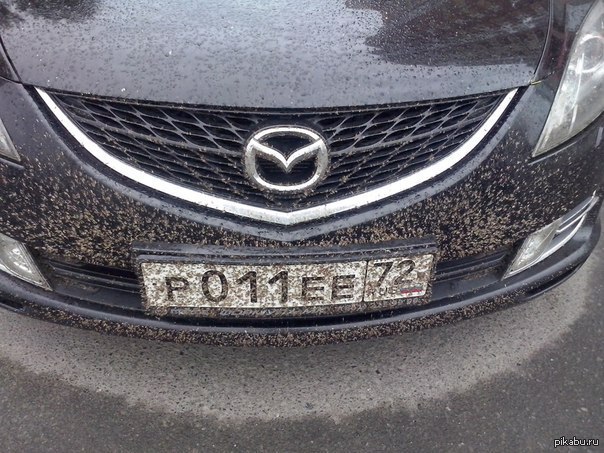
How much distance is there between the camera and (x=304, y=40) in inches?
64.3

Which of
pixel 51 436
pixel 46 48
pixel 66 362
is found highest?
pixel 46 48

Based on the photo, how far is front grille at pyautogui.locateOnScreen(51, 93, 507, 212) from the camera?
1564mm

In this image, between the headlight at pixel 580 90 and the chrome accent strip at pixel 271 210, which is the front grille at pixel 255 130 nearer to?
the chrome accent strip at pixel 271 210

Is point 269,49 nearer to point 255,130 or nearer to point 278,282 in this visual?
point 255,130

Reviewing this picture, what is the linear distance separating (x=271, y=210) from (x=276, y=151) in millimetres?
163

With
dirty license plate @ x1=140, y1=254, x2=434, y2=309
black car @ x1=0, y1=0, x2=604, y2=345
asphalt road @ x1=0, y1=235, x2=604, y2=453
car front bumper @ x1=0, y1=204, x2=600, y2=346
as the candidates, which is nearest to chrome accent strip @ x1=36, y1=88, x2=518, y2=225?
black car @ x1=0, y1=0, x2=604, y2=345

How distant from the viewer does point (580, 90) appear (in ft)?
5.83

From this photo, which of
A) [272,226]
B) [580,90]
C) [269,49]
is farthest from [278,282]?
[580,90]

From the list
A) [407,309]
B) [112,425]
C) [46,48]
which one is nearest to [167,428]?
[112,425]

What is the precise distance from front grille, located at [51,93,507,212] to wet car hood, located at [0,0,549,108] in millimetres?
40

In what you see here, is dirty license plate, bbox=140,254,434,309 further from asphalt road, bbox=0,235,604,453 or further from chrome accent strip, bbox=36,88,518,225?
asphalt road, bbox=0,235,604,453

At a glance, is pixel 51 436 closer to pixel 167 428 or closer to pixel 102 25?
pixel 167 428

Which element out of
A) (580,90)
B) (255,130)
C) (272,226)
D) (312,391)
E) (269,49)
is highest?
(580,90)

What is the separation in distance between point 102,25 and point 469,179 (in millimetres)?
1007
